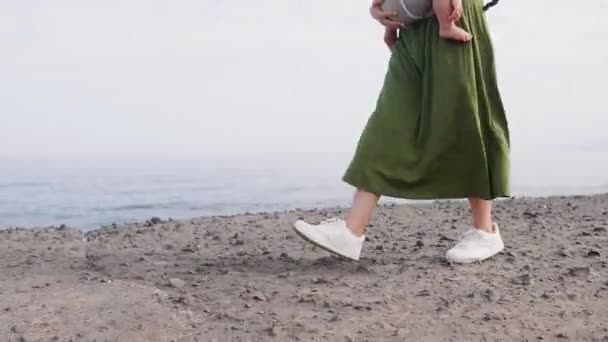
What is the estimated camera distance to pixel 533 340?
228 cm

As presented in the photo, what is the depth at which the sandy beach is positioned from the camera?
7.74 feet

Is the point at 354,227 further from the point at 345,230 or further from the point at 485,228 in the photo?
the point at 485,228

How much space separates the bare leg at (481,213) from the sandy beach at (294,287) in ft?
0.44

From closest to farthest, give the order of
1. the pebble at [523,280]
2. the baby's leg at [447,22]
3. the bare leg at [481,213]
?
1. the pebble at [523,280]
2. the baby's leg at [447,22]
3. the bare leg at [481,213]

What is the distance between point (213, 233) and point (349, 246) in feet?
3.60

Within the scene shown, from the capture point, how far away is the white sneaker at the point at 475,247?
3.12 m

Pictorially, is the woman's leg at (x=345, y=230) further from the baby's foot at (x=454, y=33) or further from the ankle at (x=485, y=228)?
the baby's foot at (x=454, y=33)

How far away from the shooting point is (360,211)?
3.09 meters

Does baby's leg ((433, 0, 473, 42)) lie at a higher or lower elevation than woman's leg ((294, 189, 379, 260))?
higher

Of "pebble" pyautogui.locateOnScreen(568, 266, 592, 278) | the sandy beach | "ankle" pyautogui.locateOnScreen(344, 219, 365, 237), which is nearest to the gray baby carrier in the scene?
"ankle" pyautogui.locateOnScreen(344, 219, 365, 237)

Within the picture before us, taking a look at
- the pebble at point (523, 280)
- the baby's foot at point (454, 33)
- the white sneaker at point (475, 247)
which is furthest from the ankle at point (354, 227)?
the baby's foot at point (454, 33)

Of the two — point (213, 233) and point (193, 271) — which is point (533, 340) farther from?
point (213, 233)

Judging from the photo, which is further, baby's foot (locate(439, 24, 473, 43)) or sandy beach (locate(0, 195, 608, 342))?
baby's foot (locate(439, 24, 473, 43))

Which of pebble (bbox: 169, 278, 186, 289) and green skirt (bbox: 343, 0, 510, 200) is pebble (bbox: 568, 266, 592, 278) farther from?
pebble (bbox: 169, 278, 186, 289)
